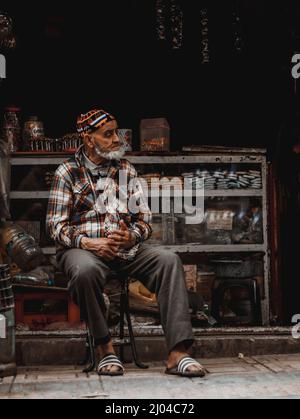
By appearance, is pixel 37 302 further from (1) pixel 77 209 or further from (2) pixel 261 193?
(2) pixel 261 193

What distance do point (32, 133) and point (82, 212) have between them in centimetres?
228

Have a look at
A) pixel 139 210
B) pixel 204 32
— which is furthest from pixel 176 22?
pixel 139 210

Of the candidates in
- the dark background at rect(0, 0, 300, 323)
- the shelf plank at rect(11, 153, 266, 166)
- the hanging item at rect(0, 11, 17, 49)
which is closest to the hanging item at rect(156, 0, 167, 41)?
the dark background at rect(0, 0, 300, 323)

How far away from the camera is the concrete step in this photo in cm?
509

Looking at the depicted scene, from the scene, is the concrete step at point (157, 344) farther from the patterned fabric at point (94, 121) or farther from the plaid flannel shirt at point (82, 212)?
the patterned fabric at point (94, 121)

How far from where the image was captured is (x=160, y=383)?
4.05 meters

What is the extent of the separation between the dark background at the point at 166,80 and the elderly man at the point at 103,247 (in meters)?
2.35

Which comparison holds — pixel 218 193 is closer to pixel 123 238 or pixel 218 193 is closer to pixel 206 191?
pixel 206 191

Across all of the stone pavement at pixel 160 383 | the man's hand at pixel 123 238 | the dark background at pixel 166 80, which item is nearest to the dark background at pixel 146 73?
the dark background at pixel 166 80

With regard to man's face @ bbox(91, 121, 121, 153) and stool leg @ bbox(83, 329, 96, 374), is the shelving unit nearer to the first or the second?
man's face @ bbox(91, 121, 121, 153)

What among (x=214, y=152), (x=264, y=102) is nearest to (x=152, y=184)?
(x=214, y=152)

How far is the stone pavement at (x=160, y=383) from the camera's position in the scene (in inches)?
146

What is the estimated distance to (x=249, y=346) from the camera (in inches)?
207

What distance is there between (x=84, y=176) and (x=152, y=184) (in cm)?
206
